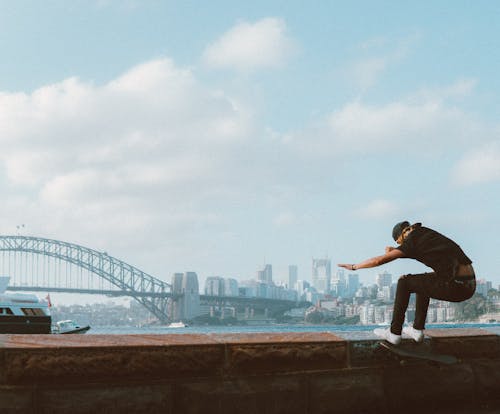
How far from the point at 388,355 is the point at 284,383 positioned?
3.38 feet

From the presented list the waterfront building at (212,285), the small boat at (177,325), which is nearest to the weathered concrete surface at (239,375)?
the small boat at (177,325)

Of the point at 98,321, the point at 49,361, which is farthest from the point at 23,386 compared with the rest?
the point at 98,321

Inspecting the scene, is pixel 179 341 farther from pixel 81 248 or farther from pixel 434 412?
pixel 81 248

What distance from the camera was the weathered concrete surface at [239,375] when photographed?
4.22 metres

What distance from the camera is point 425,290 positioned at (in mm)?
5344

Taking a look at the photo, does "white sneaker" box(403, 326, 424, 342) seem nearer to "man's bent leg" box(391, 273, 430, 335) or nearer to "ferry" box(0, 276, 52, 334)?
"man's bent leg" box(391, 273, 430, 335)

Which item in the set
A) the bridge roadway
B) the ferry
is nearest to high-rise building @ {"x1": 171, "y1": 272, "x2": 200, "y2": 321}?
the bridge roadway

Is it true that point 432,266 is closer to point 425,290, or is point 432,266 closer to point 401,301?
point 425,290

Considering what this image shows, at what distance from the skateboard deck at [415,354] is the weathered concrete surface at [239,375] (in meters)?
0.07

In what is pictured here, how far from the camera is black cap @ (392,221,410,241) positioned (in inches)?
214

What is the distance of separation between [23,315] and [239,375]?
127 ft

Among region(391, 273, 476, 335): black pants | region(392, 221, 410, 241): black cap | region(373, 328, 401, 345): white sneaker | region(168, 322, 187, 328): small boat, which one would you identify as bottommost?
region(168, 322, 187, 328): small boat

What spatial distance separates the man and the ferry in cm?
3789

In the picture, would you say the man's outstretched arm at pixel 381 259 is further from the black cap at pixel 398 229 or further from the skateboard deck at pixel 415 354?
the skateboard deck at pixel 415 354
